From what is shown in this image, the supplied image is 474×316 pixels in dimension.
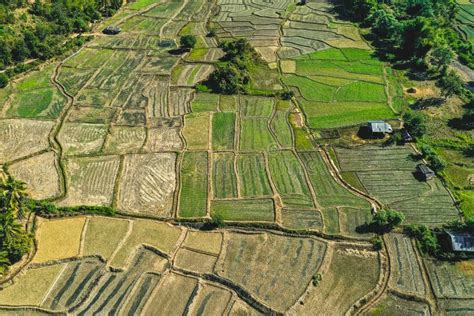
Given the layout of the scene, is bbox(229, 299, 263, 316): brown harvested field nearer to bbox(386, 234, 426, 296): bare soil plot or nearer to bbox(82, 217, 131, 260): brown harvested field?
A: bbox(386, 234, 426, 296): bare soil plot

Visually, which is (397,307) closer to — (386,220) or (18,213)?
(386,220)

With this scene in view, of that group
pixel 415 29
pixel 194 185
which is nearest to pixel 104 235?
pixel 194 185

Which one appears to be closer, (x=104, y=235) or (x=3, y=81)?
(x=104, y=235)

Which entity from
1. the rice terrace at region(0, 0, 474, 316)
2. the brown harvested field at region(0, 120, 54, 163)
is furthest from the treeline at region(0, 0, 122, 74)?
the brown harvested field at region(0, 120, 54, 163)

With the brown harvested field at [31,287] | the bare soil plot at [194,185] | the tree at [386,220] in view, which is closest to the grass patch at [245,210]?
the bare soil plot at [194,185]

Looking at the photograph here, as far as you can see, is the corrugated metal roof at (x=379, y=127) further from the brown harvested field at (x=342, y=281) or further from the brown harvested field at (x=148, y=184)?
the brown harvested field at (x=148, y=184)

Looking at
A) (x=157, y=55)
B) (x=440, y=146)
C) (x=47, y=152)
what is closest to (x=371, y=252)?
(x=440, y=146)
